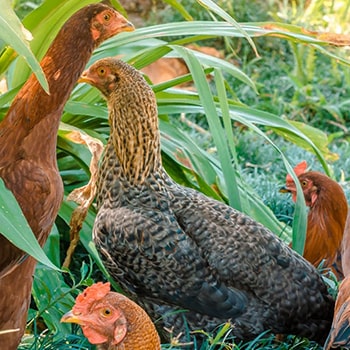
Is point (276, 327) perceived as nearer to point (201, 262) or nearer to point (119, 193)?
point (201, 262)

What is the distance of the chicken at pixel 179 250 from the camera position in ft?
10.4

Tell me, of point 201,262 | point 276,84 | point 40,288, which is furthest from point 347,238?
point 276,84

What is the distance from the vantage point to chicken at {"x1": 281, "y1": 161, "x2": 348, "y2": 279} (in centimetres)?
395

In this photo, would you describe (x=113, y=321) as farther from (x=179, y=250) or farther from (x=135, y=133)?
(x=135, y=133)

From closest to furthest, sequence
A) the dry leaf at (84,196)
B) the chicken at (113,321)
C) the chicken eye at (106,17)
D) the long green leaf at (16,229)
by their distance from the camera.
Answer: the long green leaf at (16,229)
the chicken at (113,321)
the chicken eye at (106,17)
the dry leaf at (84,196)

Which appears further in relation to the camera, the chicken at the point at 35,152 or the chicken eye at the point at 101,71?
the chicken eye at the point at 101,71

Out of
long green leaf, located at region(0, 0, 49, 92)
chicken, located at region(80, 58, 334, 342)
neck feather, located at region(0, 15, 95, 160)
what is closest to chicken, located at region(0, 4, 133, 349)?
neck feather, located at region(0, 15, 95, 160)

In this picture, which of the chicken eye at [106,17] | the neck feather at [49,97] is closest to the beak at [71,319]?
the neck feather at [49,97]

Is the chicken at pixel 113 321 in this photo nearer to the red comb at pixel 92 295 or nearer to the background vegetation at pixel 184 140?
the red comb at pixel 92 295

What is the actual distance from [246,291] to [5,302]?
948mm

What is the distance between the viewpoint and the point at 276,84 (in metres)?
7.59

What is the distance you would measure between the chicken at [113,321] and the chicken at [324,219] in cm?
168

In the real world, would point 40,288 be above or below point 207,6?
below

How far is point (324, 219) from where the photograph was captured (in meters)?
4.01
